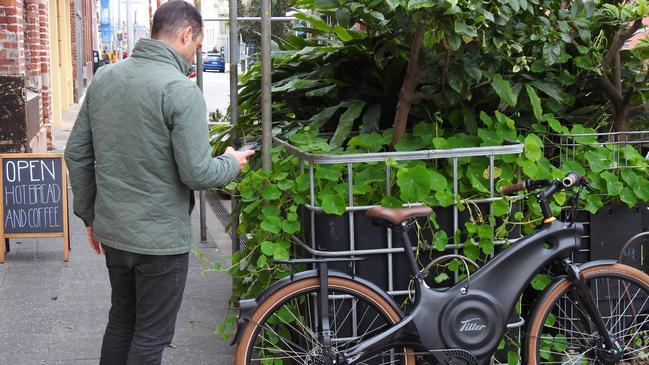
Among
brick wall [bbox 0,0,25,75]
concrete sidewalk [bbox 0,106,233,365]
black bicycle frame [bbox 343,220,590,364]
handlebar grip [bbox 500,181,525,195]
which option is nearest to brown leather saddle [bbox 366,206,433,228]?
black bicycle frame [bbox 343,220,590,364]

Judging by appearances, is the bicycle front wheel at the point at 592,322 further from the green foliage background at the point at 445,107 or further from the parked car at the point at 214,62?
the parked car at the point at 214,62

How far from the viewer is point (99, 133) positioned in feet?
12.0

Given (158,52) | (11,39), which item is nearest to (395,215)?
(158,52)

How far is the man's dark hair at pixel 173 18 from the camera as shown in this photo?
364cm

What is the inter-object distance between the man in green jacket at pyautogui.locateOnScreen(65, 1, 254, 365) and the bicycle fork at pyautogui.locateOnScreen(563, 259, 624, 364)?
1487mm

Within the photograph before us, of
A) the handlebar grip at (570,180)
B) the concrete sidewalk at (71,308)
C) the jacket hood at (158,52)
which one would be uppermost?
the jacket hood at (158,52)

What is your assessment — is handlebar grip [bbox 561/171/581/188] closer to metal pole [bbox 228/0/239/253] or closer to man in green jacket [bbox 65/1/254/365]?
man in green jacket [bbox 65/1/254/365]

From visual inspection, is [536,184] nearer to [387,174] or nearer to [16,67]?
[387,174]

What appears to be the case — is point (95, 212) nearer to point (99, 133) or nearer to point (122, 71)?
point (99, 133)

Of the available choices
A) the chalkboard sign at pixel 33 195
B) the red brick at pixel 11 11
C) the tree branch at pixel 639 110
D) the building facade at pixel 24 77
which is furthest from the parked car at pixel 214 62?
the tree branch at pixel 639 110

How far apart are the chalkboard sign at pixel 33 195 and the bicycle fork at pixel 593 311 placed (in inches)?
179

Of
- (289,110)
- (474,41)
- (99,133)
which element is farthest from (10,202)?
(474,41)

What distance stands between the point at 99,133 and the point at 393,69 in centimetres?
200

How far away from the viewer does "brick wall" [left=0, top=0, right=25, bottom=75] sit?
30.9 ft
